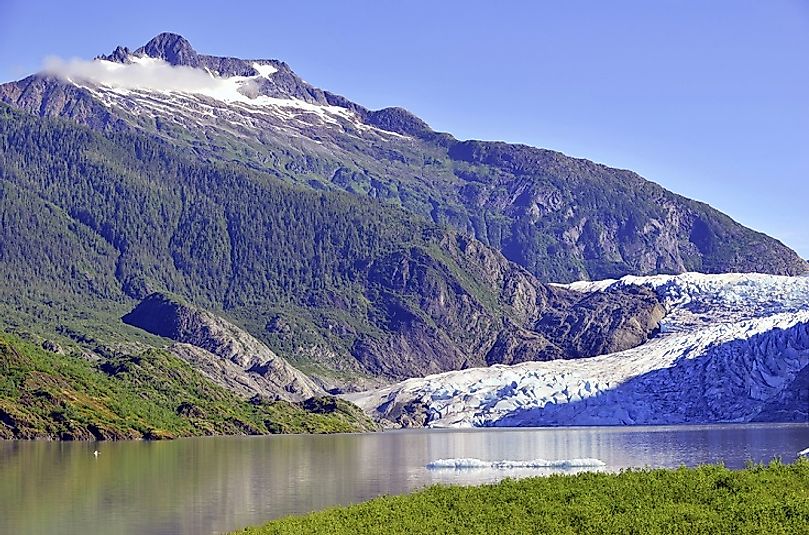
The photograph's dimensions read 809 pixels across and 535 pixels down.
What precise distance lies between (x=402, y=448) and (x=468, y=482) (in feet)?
233

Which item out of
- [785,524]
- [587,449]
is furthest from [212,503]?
[587,449]

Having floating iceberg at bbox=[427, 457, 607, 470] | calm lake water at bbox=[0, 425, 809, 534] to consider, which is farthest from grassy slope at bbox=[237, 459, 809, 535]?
floating iceberg at bbox=[427, 457, 607, 470]

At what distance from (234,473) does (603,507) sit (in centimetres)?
5707

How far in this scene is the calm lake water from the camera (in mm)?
73438

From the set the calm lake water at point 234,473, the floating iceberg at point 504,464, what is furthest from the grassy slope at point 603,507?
the floating iceberg at point 504,464

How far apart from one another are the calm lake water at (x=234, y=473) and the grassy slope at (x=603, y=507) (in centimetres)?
1196

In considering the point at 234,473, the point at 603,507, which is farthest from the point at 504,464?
the point at 603,507

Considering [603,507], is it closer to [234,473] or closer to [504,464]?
[234,473]

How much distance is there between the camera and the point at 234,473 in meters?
108

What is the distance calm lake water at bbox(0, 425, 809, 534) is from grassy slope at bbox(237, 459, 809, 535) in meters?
12.0

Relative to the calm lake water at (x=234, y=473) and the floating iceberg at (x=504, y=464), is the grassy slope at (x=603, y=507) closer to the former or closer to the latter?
the calm lake water at (x=234, y=473)

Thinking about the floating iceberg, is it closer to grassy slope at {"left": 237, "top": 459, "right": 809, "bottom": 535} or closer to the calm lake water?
the calm lake water

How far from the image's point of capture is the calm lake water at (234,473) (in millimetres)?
73438

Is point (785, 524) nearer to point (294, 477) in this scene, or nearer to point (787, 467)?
point (787, 467)
